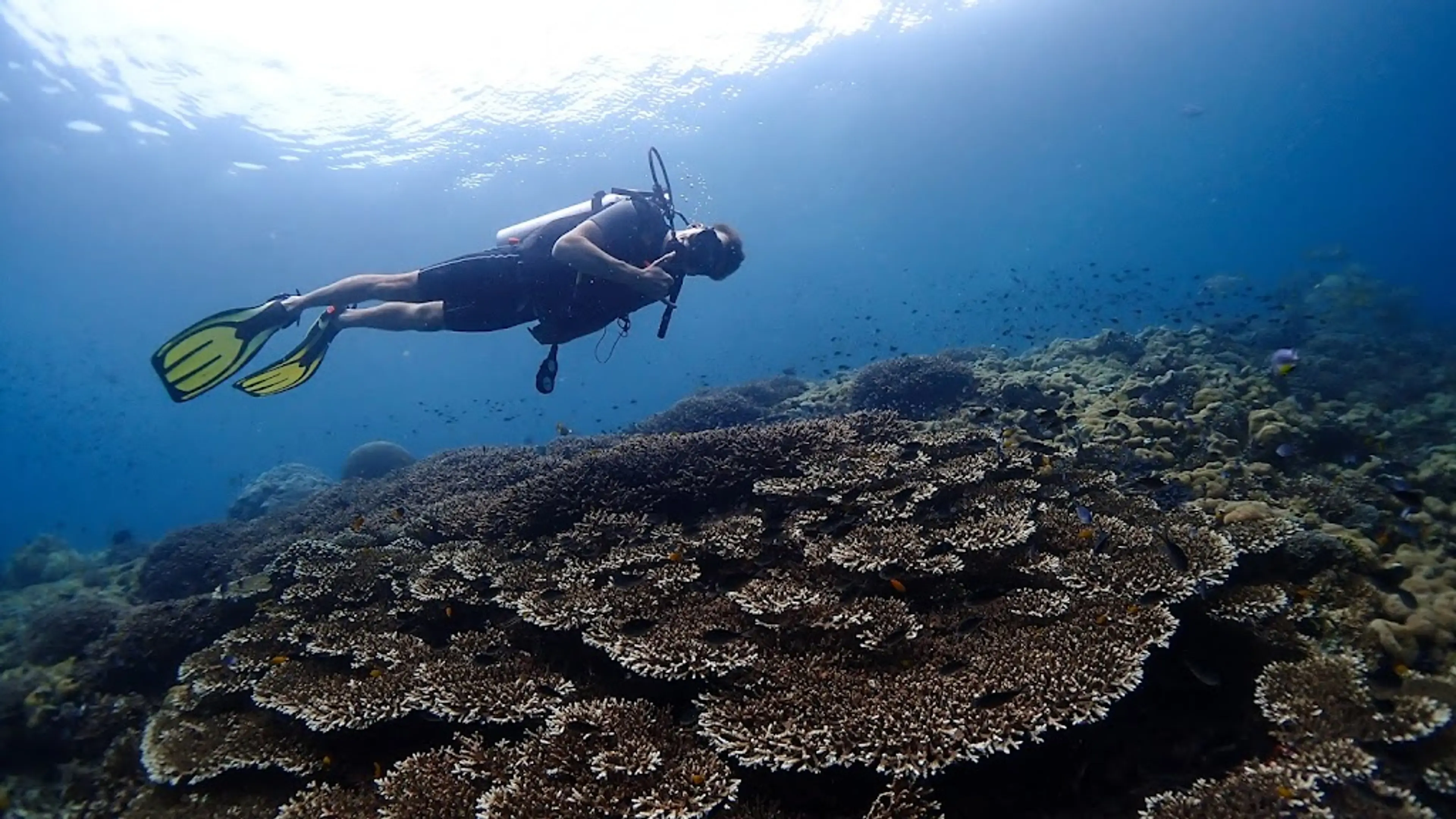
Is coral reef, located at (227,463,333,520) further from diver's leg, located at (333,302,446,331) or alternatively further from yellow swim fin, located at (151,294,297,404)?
diver's leg, located at (333,302,446,331)

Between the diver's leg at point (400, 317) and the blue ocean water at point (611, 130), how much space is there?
1007cm

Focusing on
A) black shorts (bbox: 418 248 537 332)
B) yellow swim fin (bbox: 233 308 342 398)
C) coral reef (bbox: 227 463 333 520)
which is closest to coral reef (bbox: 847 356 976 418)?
black shorts (bbox: 418 248 537 332)

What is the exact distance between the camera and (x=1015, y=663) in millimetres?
3820

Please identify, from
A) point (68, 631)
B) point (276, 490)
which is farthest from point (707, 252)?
point (276, 490)

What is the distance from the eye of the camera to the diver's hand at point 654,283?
6754 millimetres

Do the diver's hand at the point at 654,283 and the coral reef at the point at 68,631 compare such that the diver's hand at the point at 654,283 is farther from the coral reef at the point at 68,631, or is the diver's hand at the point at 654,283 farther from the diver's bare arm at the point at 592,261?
the coral reef at the point at 68,631

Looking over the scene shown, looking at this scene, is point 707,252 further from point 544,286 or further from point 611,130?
point 611,130

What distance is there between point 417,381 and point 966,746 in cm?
18070

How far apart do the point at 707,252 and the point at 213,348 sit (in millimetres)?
5722

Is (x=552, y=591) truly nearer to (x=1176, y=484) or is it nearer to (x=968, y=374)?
(x=1176, y=484)

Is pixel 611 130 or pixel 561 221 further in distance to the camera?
pixel 611 130

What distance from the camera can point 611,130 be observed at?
44.3m

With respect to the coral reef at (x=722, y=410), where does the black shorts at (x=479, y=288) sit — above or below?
above

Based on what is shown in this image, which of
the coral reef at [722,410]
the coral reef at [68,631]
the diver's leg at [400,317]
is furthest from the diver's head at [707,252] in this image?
the coral reef at [68,631]
